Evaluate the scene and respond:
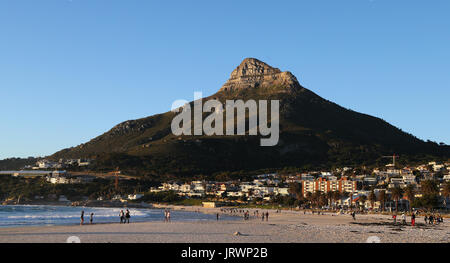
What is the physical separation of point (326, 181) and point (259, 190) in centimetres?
2510

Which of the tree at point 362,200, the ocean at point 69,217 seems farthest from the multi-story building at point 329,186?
the ocean at point 69,217

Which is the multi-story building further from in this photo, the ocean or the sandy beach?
the sandy beach

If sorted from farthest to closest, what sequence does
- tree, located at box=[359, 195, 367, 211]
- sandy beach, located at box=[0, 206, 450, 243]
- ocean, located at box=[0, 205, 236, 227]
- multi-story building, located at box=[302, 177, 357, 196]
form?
multi-story building, located at box=[302, 177, 357, 196], tree, located at box=[359, 195, 367, 211], ocean, located at box=[0, 205, 236, 227], sandy beach, located at box=[0, 206, 450, 243]

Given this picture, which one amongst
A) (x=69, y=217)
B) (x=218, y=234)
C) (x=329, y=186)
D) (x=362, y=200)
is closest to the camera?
(x=218, y=234)

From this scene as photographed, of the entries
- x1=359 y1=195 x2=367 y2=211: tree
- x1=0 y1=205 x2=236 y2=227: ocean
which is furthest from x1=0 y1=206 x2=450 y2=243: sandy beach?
x1=359 y1=195 x2=367 y2=211: tree

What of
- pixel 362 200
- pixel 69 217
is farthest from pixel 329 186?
pixel 69 217

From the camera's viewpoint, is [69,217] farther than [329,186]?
No

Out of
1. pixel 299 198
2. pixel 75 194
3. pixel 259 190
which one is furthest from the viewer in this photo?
pixel 75 194

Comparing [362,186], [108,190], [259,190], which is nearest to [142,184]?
[108,190]

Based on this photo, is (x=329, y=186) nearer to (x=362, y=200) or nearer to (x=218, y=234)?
(x=362, y=200)

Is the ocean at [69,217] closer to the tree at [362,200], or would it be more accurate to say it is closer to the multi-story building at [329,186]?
the tree at [362,200]

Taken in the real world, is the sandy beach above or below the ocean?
above
